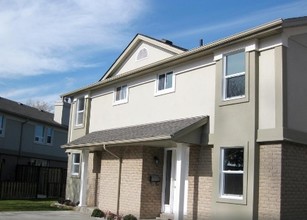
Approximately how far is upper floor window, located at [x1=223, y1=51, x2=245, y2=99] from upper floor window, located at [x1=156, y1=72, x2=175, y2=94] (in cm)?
297

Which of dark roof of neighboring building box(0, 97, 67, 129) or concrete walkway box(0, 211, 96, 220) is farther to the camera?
dark roof of neighboring building box(0, 97, 67, 129)

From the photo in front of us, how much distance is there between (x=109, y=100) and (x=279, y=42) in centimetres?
1020

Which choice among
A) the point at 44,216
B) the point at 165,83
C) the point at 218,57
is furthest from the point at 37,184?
the point at 218,57

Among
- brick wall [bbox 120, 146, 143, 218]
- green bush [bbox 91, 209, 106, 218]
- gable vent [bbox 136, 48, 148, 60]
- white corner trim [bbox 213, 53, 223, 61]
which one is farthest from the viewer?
gable vent [bbox 136, 48, 148, 60]

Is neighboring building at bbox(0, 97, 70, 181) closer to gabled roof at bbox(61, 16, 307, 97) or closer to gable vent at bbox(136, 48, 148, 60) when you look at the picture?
gable vent at bbox(136, 48, 148, 60)

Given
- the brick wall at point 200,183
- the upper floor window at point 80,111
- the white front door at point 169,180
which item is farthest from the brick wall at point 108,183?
the upper floor window at point 80,111

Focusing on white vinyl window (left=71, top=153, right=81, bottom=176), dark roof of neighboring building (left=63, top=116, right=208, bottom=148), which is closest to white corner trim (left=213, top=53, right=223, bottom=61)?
dark roof of neighboring building (left=63, top=116, right=208, bottom=148)

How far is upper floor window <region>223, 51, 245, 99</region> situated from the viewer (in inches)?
556

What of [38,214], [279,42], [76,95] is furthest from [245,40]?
[76,95]

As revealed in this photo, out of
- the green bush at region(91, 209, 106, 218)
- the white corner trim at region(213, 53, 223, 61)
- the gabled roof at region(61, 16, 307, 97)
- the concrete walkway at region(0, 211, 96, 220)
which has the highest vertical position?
the gabled roof at region(61, 16, 307, 97)

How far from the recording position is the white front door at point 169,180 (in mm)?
16438

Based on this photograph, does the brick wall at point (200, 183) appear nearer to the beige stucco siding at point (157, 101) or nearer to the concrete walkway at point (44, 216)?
the beige stucco siding at point (157, 101)

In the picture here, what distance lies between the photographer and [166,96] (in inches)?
687

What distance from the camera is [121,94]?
813 inches
